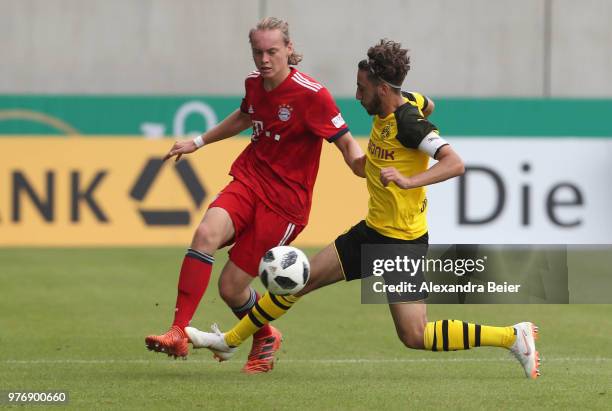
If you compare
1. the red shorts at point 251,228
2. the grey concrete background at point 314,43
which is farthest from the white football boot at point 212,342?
the grey concrete background at point 314,43

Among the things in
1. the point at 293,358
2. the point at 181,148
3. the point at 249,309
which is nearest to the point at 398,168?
the point at 249,309

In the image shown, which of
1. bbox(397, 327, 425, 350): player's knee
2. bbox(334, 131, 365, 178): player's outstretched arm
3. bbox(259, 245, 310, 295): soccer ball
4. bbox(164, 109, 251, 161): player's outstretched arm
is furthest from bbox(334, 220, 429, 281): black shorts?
bbox(164, 109, 251, 161): player's outstretched arm

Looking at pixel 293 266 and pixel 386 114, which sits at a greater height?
pixel 386 114

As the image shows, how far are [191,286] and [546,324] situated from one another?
377cm

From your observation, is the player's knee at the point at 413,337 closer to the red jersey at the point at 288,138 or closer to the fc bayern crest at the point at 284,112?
the red jersey at the point at 288,138

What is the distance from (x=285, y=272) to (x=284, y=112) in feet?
3.28

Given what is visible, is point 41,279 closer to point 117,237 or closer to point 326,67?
point 117,237

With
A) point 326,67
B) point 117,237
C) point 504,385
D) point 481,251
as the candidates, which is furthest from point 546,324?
point 326,67

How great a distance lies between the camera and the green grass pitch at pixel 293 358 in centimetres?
700

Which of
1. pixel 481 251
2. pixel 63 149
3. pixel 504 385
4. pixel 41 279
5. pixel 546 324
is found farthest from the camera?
pixel 63 149

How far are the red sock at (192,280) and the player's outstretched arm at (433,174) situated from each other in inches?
50.4

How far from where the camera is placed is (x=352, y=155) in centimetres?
788

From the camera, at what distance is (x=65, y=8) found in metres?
23.8

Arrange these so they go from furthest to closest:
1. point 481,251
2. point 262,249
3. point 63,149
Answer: point 63,149
point 481,251
point 262,249
